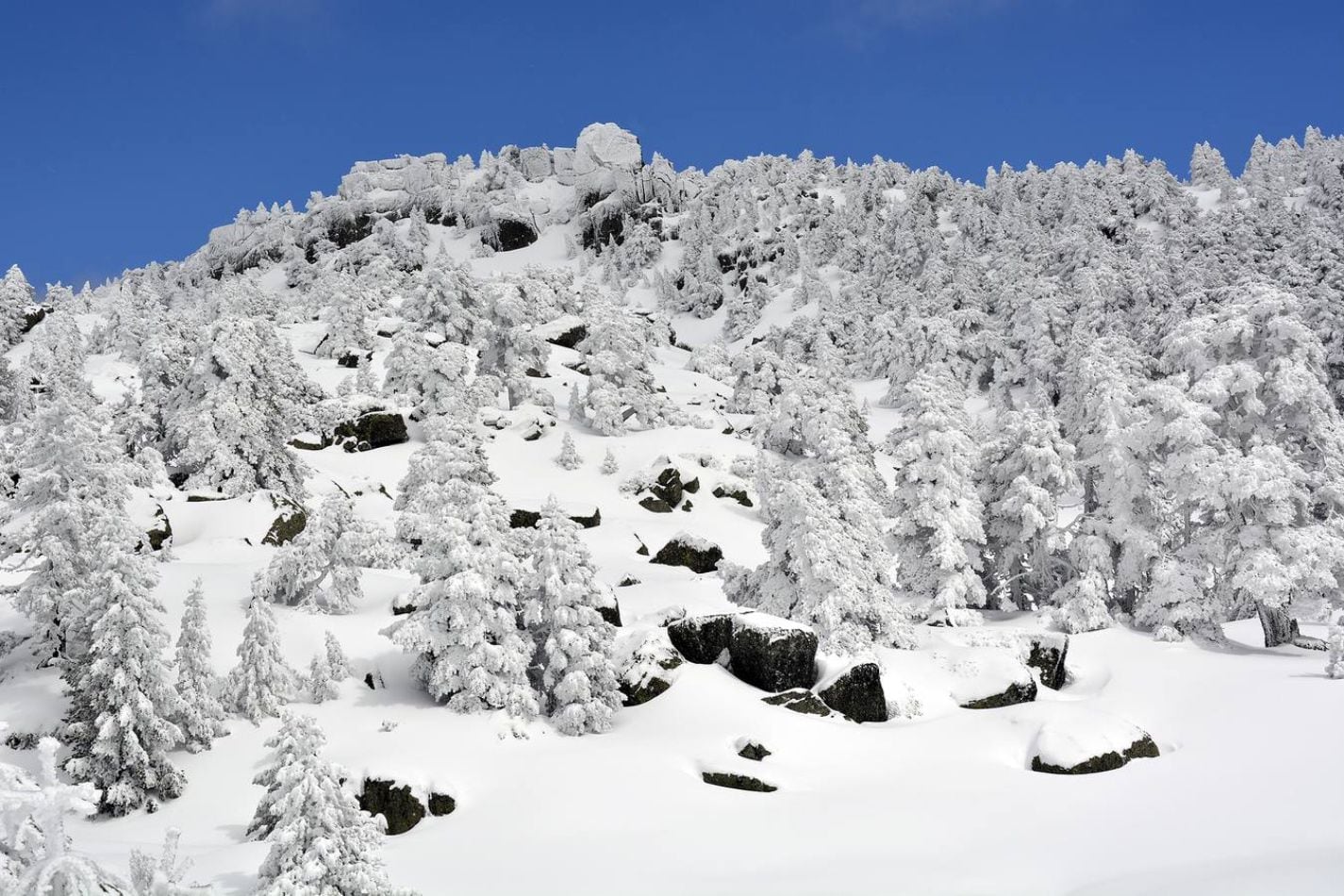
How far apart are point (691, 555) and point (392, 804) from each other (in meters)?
21.3

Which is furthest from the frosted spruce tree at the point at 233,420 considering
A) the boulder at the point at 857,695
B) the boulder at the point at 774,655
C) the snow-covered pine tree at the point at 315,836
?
the snow-covered pine tree at the point at 315,836

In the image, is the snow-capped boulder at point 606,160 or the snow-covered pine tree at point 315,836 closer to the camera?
the snow-covered pine tree at point 315,836

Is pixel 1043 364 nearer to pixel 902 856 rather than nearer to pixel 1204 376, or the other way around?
pixel 1204 376

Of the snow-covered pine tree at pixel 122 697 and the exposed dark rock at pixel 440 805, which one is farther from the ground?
the snow-covered pine tree at pixel 122 697

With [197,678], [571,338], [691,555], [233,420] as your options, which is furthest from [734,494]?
[571,338]

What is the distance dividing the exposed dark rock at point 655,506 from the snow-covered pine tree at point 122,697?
96.7 ft

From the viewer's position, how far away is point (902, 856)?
1466 cm

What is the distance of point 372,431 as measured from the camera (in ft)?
165

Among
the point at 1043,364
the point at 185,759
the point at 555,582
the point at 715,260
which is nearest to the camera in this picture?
the point at 185,759

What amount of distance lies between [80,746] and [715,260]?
12206 cm

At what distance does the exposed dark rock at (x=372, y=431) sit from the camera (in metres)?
49.8

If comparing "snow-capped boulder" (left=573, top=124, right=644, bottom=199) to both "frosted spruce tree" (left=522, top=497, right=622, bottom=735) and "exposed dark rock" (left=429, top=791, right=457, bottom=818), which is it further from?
"exposed dark rock" (left=429, top=791, right=457, bottom=818)

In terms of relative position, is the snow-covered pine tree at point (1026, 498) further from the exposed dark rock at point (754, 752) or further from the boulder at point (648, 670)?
the exposed dark rock at point (754, 752)

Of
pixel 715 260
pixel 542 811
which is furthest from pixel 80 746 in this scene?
pixel 715 260
